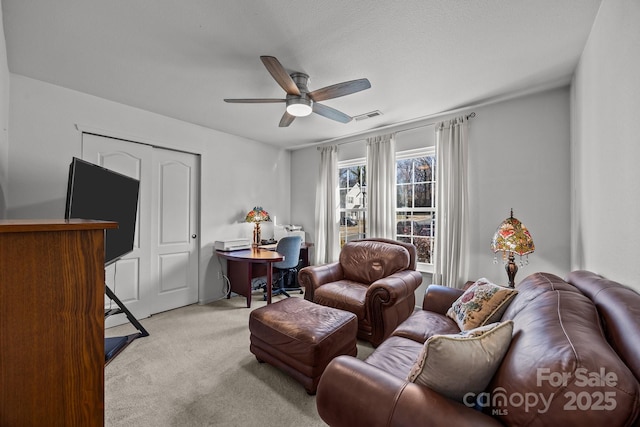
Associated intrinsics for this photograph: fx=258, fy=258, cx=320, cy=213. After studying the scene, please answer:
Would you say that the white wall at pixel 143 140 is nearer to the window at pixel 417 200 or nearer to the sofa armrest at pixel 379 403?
the window at pixel 417 200

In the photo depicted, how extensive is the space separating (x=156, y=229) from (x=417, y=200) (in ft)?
11.3

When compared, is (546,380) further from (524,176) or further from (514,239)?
(524,176)

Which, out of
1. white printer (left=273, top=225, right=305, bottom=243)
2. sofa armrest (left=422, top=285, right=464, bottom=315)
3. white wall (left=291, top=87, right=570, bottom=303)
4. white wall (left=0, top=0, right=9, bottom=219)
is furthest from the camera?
white printer (left=273, top=225, right=305, bottom=243)

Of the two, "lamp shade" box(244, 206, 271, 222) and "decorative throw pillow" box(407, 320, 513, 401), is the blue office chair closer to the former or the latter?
"lamp shade" box(244, 206, 271, 222)

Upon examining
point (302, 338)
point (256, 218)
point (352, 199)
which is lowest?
point (302, 338)

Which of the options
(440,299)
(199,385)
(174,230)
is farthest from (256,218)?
(440,299)

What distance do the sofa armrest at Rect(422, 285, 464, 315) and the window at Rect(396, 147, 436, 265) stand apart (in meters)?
1.24

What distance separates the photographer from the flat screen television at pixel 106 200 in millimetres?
1633

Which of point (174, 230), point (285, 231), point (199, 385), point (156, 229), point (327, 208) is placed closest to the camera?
point (199, 385)

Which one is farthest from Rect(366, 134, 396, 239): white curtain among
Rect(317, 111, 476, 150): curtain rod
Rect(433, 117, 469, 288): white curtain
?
Rect(433, 117, 469, 288): white curtain

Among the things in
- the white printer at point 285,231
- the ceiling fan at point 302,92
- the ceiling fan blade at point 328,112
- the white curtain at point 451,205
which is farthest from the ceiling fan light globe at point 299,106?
the white printer at point 285,231

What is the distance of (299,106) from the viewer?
221cm

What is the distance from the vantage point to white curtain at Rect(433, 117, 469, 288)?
295 centimetres

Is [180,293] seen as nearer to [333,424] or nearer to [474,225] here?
[333,424]
